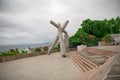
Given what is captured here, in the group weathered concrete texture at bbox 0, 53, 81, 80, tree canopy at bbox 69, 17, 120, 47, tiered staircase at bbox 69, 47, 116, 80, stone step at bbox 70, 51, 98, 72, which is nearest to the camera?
tiered staircase at bbox 69, 47, 116, 80

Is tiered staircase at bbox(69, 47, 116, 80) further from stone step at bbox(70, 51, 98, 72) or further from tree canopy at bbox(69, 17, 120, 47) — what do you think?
tree canopy at bbox(69, 17, 120, 47)

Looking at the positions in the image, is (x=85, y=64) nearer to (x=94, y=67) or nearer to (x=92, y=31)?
(x=94, y=67)

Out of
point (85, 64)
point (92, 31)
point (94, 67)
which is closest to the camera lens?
point (94, 67)

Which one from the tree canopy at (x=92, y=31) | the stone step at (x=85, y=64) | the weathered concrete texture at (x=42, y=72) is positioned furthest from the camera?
the tree canopy at (x=92, y=31)

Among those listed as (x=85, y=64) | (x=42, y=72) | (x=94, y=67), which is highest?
(x=94, y=67)

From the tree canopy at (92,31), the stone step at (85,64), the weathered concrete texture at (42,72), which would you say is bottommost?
the weathered concrete texture at (42,72)

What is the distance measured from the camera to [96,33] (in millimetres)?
39062

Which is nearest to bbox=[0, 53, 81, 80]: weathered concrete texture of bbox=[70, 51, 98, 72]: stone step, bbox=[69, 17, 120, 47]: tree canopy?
bbox=[70, 51, 98, 72]: stone step

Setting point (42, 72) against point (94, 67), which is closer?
point (94, 67)

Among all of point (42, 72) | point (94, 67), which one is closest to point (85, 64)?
point (94, 67)

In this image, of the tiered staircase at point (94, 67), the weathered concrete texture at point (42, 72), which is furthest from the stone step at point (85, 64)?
the weathered concrete texture at point (42, 72)

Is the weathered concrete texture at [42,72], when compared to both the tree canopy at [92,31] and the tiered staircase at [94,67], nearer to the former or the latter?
the tiered staircase at [94,67]

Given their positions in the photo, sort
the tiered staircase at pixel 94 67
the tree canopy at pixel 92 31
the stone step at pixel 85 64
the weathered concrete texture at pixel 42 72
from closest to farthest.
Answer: the tiered staircase at pixel 94 67 → the weathered concrete texture at pixel 42 72 → the stone step at pixel 85 64 → the tree canopy at pixel 92 31

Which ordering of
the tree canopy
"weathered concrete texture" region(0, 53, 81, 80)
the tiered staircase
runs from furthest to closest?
the tree canopy, "weathered concrete texture" region(0, 53, 81, 80), the tiered staircase
